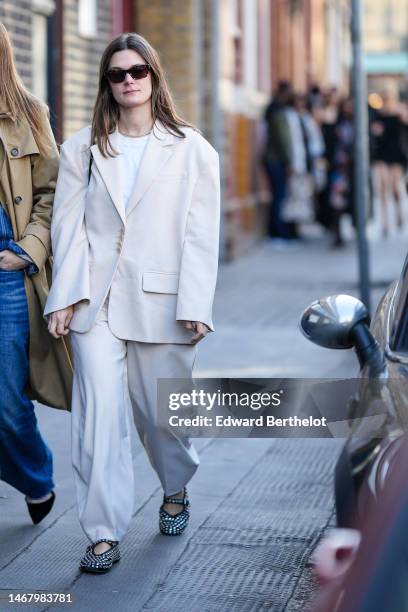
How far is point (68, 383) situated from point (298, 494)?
140 centimetres

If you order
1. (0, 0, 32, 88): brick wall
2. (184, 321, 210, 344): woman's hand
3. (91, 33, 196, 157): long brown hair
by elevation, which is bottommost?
(184, 321, 210, 344): woman's hand

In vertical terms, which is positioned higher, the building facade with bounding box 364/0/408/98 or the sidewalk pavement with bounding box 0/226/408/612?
the building facade with bounding box 364/0/408/98

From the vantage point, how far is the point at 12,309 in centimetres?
517

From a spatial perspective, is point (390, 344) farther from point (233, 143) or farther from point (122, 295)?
point (233, 143)

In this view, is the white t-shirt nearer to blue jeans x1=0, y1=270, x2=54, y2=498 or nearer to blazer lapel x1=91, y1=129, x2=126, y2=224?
blazer lapel x1=91, y1=129, x2=126, y2=224

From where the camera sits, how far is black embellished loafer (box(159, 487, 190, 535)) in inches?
214

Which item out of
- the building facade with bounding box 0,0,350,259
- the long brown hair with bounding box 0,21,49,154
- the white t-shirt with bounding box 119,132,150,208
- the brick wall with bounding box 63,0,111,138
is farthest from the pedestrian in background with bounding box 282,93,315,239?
the white t-shirt with bounding box 119,132,150,208

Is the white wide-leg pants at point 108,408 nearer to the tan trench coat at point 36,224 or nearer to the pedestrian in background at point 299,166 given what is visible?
the tan trench coat at point 36,224

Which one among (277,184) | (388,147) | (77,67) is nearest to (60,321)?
(77,67)

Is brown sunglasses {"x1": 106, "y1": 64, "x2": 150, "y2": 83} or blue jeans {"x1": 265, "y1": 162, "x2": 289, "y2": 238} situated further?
blue jeans {"x1": 265, "y1": 162, "x2": 289, "y2": 238}

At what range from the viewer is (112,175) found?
197 inches

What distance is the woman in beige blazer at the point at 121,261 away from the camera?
4.96 meters

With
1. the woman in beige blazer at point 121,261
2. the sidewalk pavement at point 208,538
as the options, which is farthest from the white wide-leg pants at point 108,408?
the sidewalk pavement at point 208,538

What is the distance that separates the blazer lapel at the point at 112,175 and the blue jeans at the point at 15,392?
511mm
